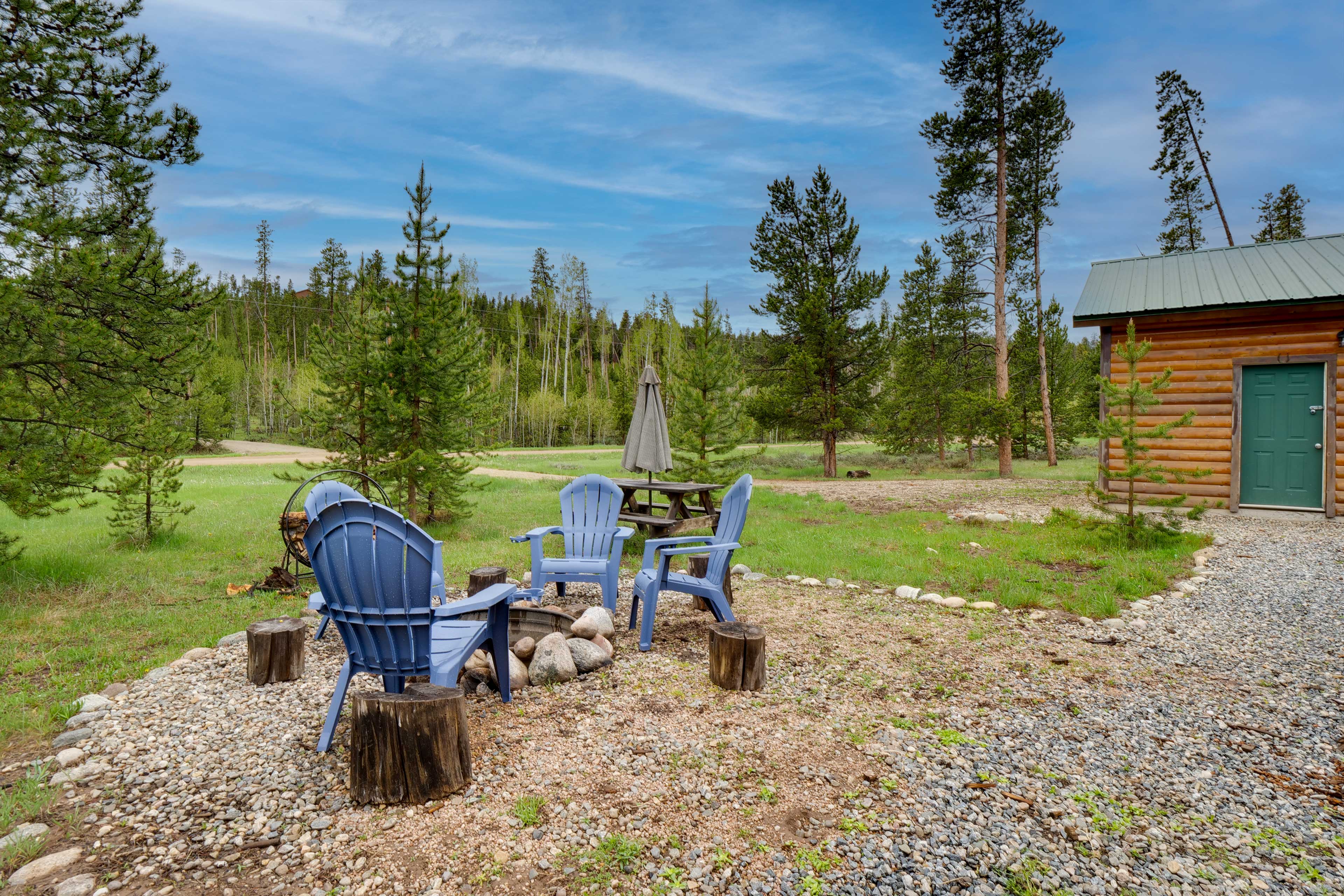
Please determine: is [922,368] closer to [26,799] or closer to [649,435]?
[649,435]

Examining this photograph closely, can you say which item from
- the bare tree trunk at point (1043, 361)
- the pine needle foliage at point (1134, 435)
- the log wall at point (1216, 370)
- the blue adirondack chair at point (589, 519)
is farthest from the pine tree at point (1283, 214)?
the blue adirondack chair at point (589, 519)

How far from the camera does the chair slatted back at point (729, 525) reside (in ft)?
13.7

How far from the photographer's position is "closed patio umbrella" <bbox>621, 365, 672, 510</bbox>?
642 cm

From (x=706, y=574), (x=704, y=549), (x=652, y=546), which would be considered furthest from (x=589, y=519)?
(x=704, y=549)

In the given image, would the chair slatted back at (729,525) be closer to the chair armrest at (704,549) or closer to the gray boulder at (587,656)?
the chair armrest at (704,549)

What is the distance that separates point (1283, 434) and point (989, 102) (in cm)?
1035

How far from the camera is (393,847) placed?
80.4 inches

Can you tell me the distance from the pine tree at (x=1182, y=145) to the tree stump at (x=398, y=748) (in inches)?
811

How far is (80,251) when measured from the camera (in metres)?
4.50

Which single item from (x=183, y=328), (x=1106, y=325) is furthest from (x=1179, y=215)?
(x=183, y=328)

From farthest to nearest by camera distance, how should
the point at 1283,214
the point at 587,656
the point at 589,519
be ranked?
the point at 1283,214
the point at 589,519
the point at 587,656

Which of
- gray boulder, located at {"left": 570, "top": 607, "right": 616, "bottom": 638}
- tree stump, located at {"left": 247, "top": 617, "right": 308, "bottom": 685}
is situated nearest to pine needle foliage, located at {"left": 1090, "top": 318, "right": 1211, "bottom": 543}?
gray boulder, located at {"left": 570, "top": 607, "right": 616, "bottom": 638}

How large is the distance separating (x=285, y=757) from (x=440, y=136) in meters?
12.1

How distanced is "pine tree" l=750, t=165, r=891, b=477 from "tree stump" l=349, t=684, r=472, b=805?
569 inches
